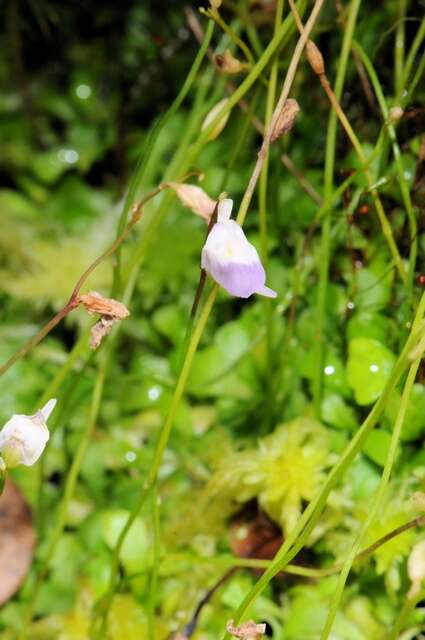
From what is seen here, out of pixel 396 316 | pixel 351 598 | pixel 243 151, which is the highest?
pixel 243 151

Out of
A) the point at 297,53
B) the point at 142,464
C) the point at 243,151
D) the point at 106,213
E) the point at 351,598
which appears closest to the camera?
the point at 297,53

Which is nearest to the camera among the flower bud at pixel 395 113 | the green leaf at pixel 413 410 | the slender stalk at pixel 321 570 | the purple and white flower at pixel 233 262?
the purple and white flower at pixel 233 262

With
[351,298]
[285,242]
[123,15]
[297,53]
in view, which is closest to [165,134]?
[123,15]

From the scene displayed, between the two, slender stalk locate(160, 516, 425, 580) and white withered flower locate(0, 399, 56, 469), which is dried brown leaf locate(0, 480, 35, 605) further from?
white withered flower locate(0, 399, 56, 469)

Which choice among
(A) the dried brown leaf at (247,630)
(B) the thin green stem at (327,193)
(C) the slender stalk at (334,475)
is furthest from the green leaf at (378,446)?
(A) the dried brown leaf at (247,630)

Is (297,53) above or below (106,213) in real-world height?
above

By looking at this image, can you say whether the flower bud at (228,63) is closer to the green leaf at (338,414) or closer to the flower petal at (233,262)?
the flower petal at (233,262)

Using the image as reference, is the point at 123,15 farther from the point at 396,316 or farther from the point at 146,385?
the point at 396,316
